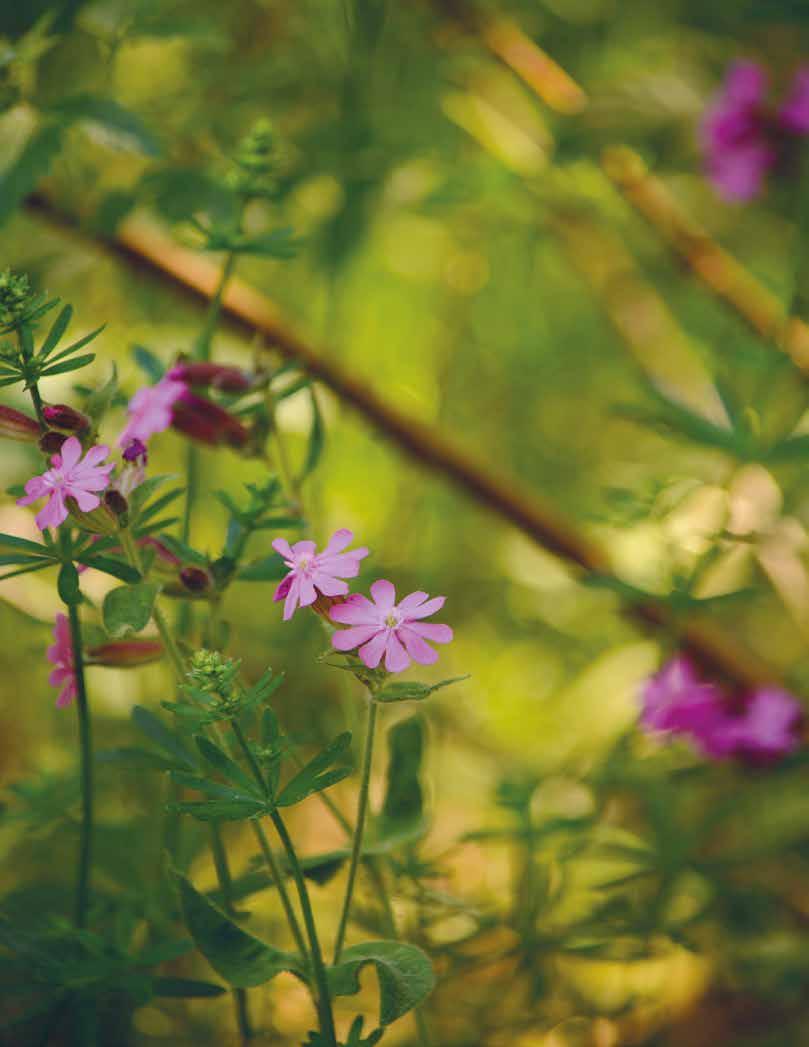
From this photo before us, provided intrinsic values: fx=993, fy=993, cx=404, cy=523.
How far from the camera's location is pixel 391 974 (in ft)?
1.52

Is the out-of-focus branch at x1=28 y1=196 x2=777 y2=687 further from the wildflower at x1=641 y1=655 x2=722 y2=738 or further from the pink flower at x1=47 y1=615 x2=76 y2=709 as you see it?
the pink flower at x1=47 y1=615 x2=76 y2=709

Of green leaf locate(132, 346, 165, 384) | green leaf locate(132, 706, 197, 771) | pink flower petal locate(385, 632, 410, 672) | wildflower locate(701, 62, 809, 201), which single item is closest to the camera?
pink flower petal locate(385, 632, 410, 672)

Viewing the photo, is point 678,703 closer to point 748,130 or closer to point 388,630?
point 388,630

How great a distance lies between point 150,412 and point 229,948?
274 mm

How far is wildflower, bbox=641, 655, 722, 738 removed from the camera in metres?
0.77

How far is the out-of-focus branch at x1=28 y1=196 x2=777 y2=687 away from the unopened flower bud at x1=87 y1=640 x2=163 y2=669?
1.23ft

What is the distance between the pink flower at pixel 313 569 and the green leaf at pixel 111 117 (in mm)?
386

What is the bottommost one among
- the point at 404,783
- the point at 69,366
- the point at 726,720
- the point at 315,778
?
the point at 726,720

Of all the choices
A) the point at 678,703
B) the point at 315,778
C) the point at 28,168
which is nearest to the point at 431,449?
the point at 678,703

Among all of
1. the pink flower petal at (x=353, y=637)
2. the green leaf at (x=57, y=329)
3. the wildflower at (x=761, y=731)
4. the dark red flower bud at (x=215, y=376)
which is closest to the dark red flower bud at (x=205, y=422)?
the dark red flower bud at (x=215, y=376)

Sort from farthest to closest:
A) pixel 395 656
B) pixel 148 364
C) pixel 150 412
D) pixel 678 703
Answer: pixel 678 703, pixel 148 364, pixel 150 412, pixel 395 656

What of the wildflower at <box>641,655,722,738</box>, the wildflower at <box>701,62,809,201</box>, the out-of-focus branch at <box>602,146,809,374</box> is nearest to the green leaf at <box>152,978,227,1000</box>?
the wildflower at <box>641,655,722,738</box>

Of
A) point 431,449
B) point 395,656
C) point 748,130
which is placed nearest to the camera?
point 395,656

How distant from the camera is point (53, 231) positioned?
0.85 metres
